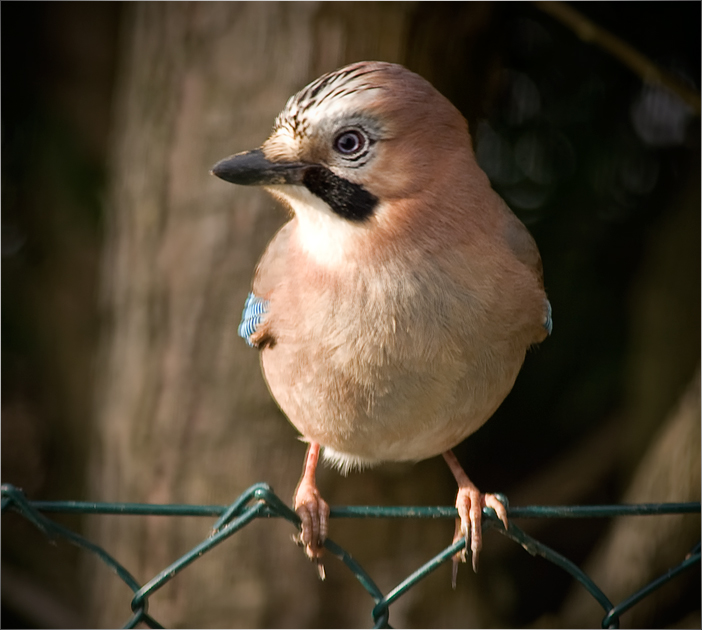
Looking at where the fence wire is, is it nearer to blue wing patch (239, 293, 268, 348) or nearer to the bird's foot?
the bird's foot

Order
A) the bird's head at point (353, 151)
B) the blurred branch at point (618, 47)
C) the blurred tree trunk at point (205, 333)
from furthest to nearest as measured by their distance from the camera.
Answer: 1. the blurred tree trunk at point (205, 333)
2. the blurred branch at point (618, 47)
3. the bird's head at point (353, 151)

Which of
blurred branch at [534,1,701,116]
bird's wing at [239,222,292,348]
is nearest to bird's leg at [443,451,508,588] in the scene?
bird's wing at [239,222,292,348]

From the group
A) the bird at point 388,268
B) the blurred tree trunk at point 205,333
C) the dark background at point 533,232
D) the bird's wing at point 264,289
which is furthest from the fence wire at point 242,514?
the dark background at point 533,232

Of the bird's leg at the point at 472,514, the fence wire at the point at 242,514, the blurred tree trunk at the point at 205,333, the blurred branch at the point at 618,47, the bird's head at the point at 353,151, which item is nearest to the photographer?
the fence wire at the point at 242,514

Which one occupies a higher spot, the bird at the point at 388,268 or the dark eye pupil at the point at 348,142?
the dark eye pupil at the point at 348,142

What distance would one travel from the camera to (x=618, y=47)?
11.6 ft

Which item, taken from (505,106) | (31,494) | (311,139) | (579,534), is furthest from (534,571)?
(311,139)

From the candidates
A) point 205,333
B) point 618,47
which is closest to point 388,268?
point 205,333

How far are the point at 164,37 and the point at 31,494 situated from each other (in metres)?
2.63

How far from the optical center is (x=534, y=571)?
178 inches

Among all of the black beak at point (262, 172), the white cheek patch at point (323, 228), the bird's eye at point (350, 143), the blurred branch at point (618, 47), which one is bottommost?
the white cheek patch at point (323, 228)

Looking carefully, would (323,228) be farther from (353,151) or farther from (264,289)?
(264,289)

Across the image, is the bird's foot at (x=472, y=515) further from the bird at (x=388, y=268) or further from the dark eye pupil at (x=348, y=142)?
the dark eye pupil at (x=348, y=142)

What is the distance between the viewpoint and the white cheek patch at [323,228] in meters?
2.28
